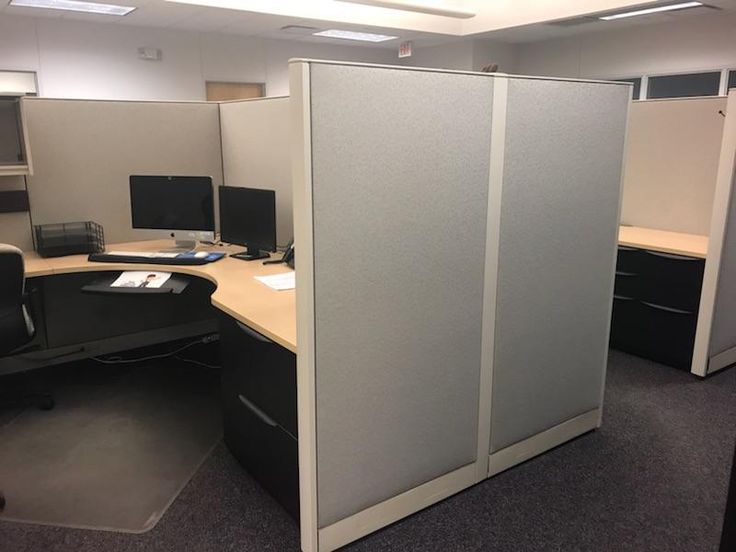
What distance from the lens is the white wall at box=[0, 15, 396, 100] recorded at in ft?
20.0

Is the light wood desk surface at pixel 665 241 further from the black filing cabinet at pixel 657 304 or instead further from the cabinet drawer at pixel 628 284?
the cabinet drawer at pixel 628 284

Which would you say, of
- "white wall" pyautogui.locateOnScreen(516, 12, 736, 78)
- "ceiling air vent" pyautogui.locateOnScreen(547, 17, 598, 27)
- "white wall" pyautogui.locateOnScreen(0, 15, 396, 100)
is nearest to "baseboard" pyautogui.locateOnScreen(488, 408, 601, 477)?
"ceiling air vent" pyautogui.locateOnScreen(547, 17, 598, 27)

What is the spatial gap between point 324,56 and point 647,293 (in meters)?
6.22

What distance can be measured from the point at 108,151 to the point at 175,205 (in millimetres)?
462

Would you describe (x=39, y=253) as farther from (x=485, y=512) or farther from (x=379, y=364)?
(x=485, y=512)

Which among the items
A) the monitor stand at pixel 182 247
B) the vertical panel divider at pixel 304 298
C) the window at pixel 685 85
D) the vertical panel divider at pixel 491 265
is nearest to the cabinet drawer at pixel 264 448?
the vertical panel divider at pixel 304 298

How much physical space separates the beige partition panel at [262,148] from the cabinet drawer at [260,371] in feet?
3.05

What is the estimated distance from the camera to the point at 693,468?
2207mm

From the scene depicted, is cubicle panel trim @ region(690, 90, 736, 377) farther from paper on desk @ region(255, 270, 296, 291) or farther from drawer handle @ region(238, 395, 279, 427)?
drawer handle @ region(238, 395, 279, 427)

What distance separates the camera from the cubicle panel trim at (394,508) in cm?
175

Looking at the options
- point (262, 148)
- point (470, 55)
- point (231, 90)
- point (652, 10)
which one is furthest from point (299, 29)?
point (262, 148)

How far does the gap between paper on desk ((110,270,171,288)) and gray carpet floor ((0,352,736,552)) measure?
78cm

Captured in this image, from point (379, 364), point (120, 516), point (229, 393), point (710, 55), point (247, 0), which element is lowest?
point (120, 516)

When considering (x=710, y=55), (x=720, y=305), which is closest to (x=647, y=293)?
(x=720, y=305)
